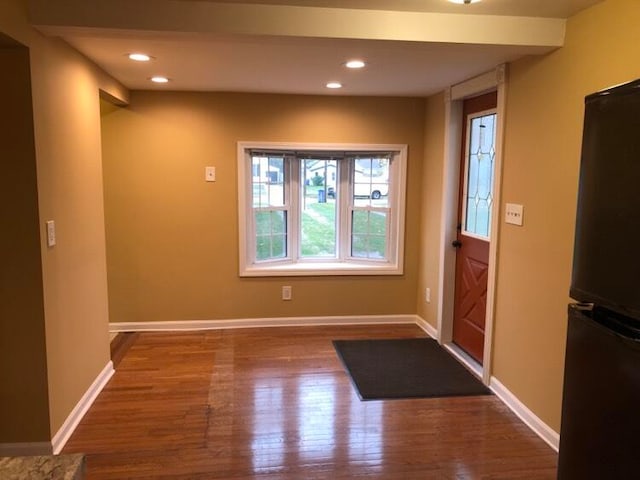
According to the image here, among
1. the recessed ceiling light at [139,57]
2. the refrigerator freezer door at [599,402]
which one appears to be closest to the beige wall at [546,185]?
the refrigerator freezer door at [599,402]

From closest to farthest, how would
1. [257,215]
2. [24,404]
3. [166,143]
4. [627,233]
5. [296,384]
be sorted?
[627,233] → [24,404] → [296,384] → [166,143] → [257,215]

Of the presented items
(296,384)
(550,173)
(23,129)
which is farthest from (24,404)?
(550,173)

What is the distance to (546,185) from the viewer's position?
265cm

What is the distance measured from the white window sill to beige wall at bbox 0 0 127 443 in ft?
4.93

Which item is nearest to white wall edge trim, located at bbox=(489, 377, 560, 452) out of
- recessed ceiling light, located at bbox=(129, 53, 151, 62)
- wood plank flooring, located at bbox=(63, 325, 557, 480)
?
wood plank flooring, located at bbox=(63, 325, 557, 480)

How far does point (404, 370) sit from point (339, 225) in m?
1.75

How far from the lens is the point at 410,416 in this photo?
296 cm

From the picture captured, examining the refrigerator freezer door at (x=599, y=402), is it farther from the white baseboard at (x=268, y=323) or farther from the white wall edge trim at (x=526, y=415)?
the white baseboard at (x=268, y=323)

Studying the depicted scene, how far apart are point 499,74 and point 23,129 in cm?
268

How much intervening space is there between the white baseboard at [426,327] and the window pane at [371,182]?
3.80 ft

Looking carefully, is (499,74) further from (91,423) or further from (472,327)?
(91,423)

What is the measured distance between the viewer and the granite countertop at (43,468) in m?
0.94

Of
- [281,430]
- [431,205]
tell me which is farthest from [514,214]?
[281,430]

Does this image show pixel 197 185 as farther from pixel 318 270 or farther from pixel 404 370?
pixel 404 370
